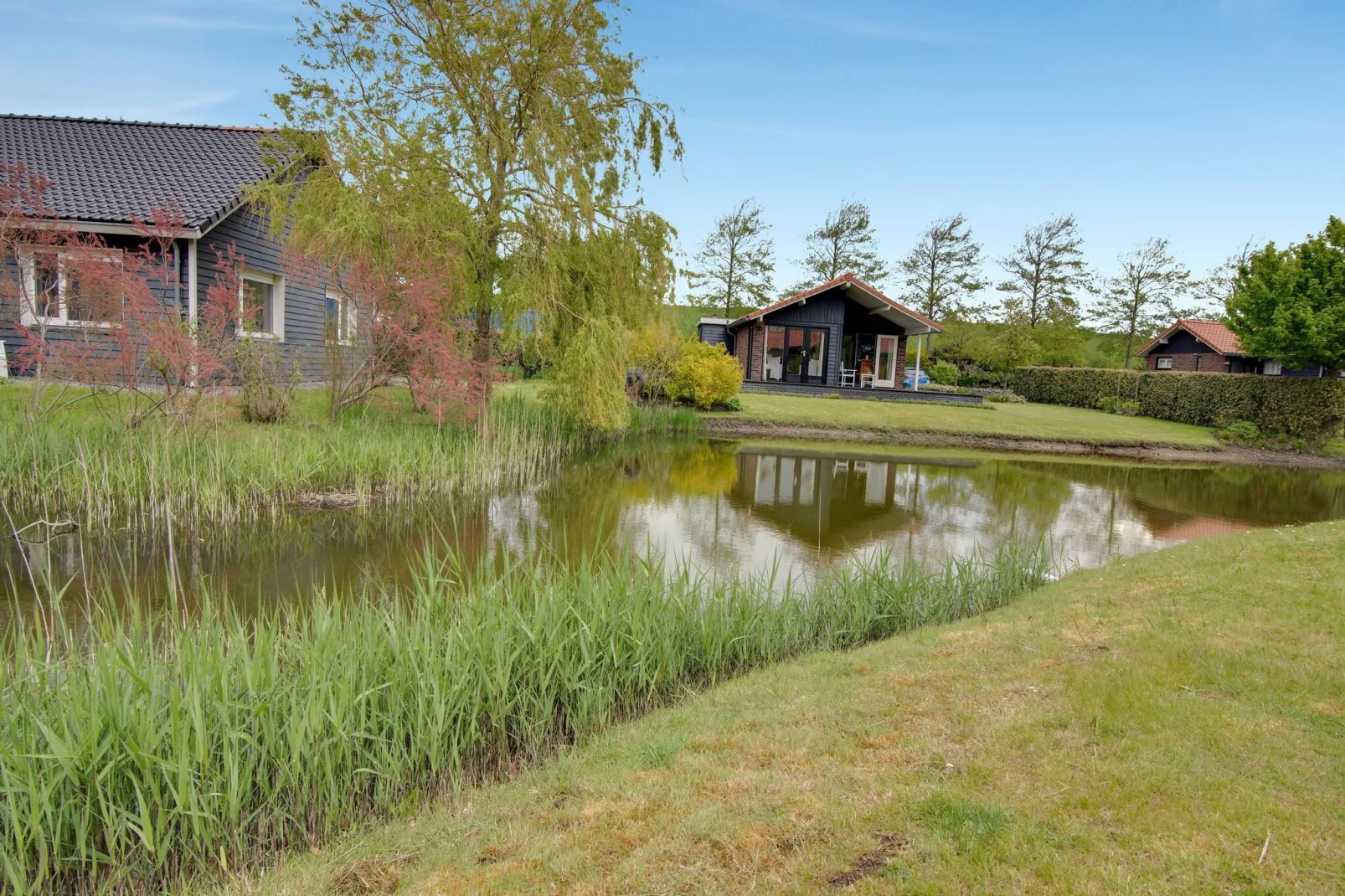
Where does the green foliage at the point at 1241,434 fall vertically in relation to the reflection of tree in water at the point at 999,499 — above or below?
above

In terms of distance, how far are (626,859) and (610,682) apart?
1482 millimetres

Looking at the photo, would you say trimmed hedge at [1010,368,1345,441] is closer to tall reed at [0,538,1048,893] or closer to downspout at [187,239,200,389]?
tall reed at [0,538,1048,893]

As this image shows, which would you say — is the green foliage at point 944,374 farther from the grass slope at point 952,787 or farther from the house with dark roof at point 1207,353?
the grass slope at point 952,787

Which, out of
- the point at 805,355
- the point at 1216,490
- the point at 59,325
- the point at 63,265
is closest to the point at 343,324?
the point at 63,265

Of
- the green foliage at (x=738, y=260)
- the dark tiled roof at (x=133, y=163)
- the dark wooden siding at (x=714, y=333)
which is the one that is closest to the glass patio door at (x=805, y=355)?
the dark wooden siding at (x=714, y=333)

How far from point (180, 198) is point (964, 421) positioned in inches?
798

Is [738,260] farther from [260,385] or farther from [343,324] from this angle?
[260,385]

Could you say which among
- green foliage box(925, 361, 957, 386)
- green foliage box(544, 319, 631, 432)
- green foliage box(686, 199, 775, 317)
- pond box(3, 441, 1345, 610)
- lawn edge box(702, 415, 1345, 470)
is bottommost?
pond box(3, 441, 1345, 610)

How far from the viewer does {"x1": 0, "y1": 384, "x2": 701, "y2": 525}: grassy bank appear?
291 inches

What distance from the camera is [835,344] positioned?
1132 inches

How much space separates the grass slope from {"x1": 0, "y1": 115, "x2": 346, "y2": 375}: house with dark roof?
33.8ft

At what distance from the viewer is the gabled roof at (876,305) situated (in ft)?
88.3

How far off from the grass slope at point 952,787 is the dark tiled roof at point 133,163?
13486mm

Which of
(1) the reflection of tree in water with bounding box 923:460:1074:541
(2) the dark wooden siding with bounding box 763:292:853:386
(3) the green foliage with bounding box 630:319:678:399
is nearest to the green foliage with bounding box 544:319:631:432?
(3) the green foliage with bounding box 630:319:678:399
